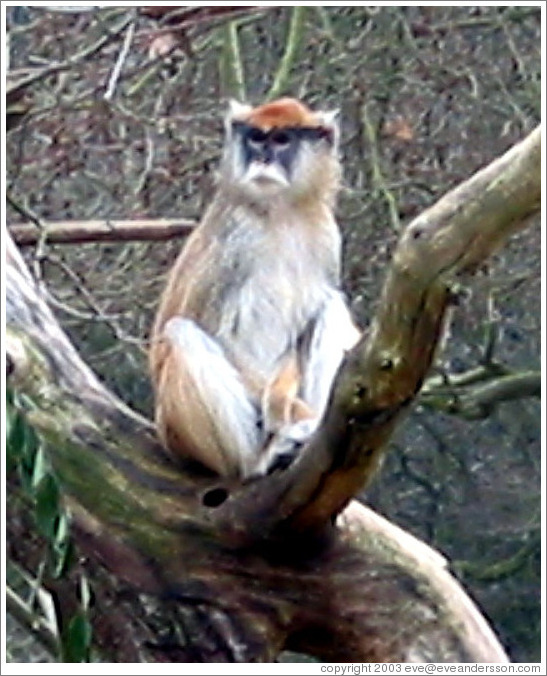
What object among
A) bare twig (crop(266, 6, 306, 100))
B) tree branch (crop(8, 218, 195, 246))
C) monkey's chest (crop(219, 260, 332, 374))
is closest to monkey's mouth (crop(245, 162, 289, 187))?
monkey's chest (crop(219, 260, 332, 374))

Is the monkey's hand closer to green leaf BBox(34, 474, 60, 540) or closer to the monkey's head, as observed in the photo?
the monkey's head

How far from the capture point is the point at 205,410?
3.10 m

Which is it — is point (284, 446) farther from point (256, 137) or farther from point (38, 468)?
point (38, 468)

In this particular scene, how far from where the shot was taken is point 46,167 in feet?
14.3

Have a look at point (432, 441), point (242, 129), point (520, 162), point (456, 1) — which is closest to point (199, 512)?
point (242, 129)

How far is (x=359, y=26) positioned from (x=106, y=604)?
2.07m

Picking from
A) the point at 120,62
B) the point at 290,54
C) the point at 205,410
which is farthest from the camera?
the point at 290,54

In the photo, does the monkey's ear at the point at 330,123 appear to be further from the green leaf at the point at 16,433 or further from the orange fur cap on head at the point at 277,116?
the green leaf at the point at 16,433

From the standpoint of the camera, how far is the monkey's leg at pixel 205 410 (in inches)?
122

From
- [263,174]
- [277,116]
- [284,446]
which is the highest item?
[277,116]

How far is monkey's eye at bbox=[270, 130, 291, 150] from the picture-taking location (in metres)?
3.33

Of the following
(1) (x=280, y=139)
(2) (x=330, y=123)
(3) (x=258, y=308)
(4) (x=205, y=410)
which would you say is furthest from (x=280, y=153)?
(4) (x=205, y=410)

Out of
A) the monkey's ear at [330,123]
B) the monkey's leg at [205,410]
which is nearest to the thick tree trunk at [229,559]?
the monkey's leg at [205,410]

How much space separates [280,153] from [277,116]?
8 cm
